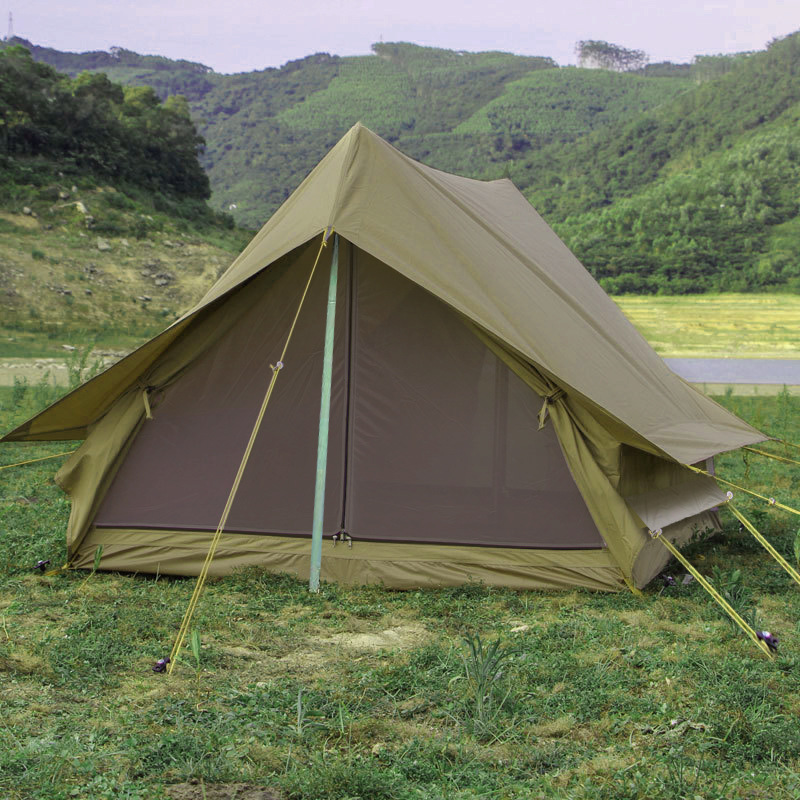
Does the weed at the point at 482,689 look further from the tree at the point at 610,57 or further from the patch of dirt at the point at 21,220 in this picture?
the tree at the point at 610,57

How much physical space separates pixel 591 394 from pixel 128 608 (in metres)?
2.27

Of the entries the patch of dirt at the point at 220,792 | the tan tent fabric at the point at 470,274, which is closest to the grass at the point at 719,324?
the tan tent fabric at the point at 470,274

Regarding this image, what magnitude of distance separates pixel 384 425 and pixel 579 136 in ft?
207

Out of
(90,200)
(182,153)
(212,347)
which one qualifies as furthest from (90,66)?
(212,347)

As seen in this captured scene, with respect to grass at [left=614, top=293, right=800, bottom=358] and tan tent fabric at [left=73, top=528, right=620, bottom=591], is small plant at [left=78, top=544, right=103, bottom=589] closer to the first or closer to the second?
tan tent fabric at [left=73, top=528, right=620, bottom=591]

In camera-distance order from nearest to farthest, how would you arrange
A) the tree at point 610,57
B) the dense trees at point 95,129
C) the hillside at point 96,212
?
the hillside at point 96,212 → the dense trees at point 95,129 → the tree at point 610,57

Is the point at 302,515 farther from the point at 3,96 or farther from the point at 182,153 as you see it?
the point at 182,153

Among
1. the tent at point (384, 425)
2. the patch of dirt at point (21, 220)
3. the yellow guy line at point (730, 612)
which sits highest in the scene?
the patch of dirt at point (21, 220)

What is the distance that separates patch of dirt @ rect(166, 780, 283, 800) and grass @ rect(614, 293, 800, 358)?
2513cm

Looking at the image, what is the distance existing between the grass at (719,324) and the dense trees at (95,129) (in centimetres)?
1717

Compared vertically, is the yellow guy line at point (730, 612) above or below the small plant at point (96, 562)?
above

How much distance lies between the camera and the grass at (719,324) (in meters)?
28.0

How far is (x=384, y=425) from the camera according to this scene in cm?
464

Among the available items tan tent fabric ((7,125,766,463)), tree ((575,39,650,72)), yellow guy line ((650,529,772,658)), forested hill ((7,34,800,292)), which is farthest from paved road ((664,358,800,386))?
tree ((575,39,650,72))
